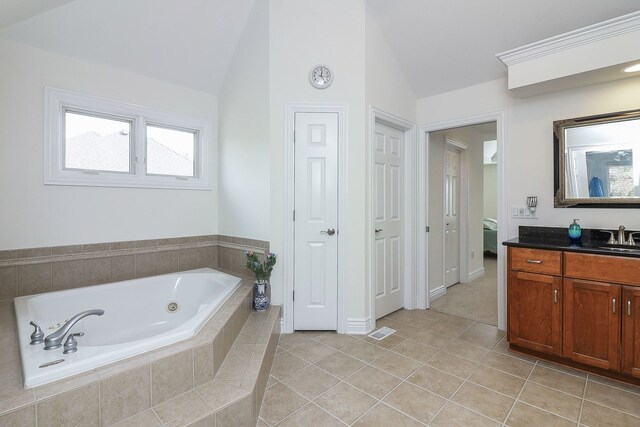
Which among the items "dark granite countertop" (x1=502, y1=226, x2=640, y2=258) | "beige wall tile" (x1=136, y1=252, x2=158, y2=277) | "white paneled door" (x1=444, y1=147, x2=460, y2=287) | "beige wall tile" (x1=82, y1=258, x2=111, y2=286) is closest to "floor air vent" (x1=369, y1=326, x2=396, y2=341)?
"dark granite countertop" (x1=502, y1=226, x2=640, y2=258)

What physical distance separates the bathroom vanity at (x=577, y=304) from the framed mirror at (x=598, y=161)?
13.8 inches

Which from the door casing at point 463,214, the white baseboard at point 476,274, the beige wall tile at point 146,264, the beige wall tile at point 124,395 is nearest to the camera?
the beige wall tile at point 124,395

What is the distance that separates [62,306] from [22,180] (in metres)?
1.05

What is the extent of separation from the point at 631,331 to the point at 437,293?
205cm

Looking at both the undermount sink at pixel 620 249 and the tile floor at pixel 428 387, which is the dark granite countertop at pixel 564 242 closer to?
the undermount sink at pixel 620 249

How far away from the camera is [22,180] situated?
7.81ft

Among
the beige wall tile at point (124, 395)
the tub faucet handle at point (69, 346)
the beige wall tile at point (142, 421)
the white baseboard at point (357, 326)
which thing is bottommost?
the white baseboard at point (357, 326)

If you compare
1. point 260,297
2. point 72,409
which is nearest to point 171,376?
point 72,409

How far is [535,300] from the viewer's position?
7.48 ft

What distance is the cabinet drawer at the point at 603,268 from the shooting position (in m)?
1.91

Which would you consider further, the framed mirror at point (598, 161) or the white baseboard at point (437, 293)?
the white baseboard at point (437, 293)

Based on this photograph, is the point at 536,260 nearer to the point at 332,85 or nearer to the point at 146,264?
the point at 332,85

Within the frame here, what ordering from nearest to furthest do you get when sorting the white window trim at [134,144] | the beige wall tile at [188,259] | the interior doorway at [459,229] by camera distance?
the white window trim at [134,144] → the beige wall tile at [188,259] → the interior doorway at [459,229]

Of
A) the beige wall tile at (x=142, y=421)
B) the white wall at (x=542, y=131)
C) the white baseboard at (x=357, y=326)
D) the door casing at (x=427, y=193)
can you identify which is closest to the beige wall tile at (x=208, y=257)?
the white baseboard at (x=357, y=326)
